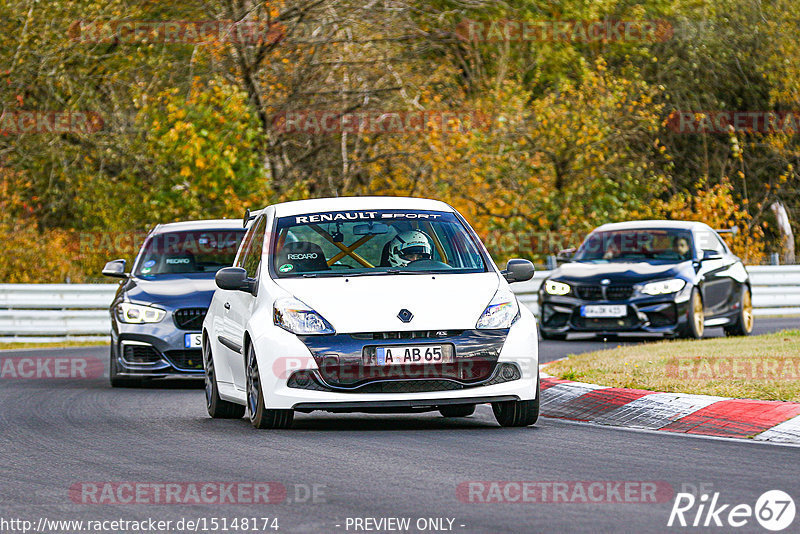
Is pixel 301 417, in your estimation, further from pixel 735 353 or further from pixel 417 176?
pixel 417 176

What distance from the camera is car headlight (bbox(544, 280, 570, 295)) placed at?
20.5 metres

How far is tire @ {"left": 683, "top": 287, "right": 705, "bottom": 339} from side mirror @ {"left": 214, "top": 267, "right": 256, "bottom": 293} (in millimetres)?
9458

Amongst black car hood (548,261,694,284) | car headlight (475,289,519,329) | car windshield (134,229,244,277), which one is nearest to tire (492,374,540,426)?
car headlight (475,289,519,329)

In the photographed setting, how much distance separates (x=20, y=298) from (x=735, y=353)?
43.8ft

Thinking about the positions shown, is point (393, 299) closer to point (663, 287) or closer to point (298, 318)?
point (298, 318)

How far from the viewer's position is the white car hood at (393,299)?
10.3 meters

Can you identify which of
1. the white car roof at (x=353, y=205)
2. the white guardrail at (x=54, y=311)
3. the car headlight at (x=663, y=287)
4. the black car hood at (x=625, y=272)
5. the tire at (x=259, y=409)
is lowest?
the white guardrail at (x=54, y=311)

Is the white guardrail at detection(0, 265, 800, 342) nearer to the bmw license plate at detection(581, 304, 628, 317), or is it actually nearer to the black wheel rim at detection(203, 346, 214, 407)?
the bmw license plate at detection(581, 304, 628, 317)

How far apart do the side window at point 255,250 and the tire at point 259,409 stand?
0.93 metres

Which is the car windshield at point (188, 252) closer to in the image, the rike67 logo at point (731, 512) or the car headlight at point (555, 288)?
the car headlight at point (555, 288)

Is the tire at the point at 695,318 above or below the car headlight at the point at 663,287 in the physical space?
below

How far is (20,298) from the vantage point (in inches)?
971

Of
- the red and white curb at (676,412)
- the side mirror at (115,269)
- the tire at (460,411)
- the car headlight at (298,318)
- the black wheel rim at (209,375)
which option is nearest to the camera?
the red and white curb at (676,412)

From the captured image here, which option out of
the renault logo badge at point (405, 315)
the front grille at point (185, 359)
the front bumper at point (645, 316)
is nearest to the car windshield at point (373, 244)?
the renault logo badge at point (405, 315)
